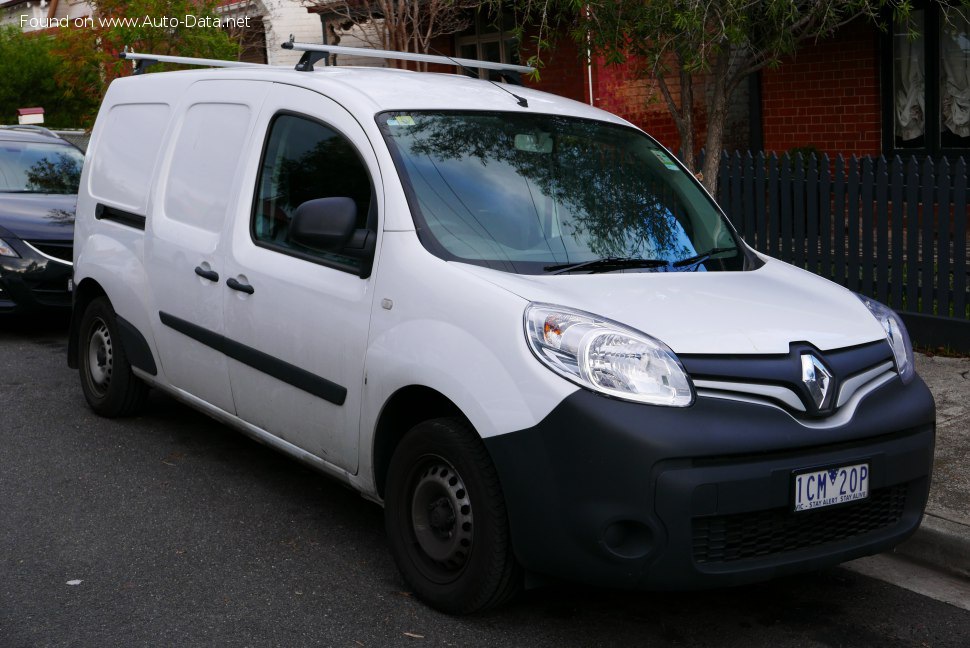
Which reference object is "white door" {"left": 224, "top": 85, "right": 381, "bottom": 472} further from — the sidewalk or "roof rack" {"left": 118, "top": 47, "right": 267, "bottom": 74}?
the sidewalk

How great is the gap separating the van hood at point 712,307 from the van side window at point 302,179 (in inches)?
28.9

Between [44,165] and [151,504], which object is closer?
[151,504]

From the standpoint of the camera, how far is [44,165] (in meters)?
10.8

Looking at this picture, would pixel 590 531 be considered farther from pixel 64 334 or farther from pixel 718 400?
pixel 64 334

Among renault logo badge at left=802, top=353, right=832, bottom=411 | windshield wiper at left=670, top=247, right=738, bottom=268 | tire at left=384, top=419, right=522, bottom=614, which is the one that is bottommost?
tire at left=384, top=419, right=522, bottom=614

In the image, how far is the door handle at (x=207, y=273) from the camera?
523cm

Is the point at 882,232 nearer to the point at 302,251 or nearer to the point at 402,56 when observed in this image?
the point at 402,56

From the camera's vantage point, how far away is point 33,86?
21.6 metres

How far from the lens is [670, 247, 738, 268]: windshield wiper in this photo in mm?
4535

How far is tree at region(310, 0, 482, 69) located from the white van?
7.62 metres

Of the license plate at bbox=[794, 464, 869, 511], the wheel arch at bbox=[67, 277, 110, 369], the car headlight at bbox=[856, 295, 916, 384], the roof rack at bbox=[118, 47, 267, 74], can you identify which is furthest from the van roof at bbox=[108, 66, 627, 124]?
the license plate at bbox=[794, 464, 869, 511]

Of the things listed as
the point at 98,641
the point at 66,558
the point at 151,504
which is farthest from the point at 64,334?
the point at 98,641

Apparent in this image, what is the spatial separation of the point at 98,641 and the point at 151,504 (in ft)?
4.87

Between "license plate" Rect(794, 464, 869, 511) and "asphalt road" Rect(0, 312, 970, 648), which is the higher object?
"license plate" Rect(794, 464, 869, 511)
